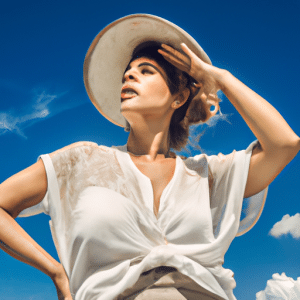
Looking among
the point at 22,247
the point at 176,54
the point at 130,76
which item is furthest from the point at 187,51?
the point at 22,247

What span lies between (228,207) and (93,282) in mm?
1122

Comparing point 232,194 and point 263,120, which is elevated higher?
point 263,120

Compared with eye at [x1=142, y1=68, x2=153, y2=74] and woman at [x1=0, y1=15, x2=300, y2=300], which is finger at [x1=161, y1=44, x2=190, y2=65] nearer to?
woman at [x1=0, y1=15, x2=300, y2=300]

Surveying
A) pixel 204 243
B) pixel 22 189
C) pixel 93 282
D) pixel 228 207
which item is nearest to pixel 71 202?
pixel 22 189

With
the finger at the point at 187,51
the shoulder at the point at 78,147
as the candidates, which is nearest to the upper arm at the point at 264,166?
the finger at the point at 187,51

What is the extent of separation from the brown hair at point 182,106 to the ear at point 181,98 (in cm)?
3

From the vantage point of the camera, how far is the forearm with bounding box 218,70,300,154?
272 cm

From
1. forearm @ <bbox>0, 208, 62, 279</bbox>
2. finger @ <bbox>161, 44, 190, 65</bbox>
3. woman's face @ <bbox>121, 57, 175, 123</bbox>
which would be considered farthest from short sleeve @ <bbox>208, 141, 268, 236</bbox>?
forearm @ <bbox>0, 208, 62, 279</bbox>

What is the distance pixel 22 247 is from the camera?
2.52m

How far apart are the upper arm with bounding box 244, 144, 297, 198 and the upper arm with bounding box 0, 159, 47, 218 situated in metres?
1.53

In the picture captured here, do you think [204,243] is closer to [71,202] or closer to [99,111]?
[71,202]

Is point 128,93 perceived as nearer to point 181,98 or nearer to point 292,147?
point 181,98

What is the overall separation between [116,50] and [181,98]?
2.30ft

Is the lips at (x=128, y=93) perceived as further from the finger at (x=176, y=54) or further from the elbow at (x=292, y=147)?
the elbow at (x=292, y=147)
